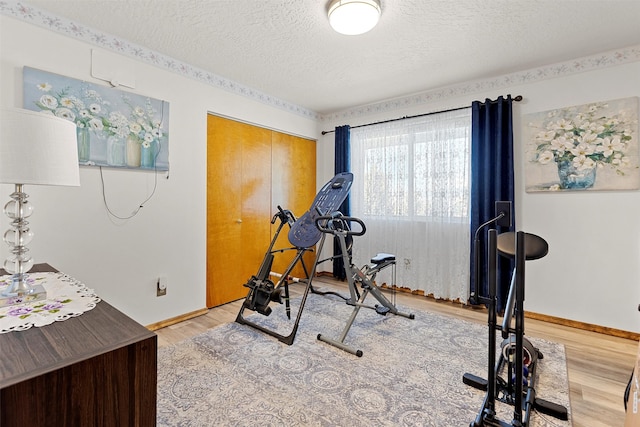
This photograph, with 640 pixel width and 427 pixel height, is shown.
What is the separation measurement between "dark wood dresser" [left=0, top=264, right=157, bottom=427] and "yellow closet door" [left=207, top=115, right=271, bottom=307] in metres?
2.34

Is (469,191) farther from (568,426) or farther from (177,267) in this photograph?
(177,267)

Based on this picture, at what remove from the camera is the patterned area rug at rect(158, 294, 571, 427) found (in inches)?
63.2

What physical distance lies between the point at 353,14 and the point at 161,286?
2643 mm

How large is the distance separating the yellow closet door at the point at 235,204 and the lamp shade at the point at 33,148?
196cm

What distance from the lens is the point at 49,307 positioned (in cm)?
110

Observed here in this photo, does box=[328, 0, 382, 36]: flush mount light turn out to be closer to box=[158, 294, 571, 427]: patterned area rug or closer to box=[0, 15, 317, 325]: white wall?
box=[0, 15, 317, 325]: white wall

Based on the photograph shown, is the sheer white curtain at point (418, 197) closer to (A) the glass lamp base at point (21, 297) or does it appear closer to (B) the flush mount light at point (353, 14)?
(B) the flush mount light at point (353, 14)

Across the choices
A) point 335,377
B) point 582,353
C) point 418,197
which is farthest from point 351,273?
point 582,353

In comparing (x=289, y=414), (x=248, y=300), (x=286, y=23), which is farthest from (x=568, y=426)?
(x=286, y=23)

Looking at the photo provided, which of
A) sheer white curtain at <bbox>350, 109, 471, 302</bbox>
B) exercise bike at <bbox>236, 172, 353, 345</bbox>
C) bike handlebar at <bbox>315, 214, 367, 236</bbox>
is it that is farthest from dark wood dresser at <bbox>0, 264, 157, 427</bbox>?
sheer white curtain at <bbox>350, 109, 471, 302</bbox>

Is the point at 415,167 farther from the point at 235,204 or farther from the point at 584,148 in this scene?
the point at 235,204

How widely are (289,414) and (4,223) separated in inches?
84.4

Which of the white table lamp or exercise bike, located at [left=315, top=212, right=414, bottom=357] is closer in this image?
the white table lamp

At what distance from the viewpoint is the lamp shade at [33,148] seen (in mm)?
1063
